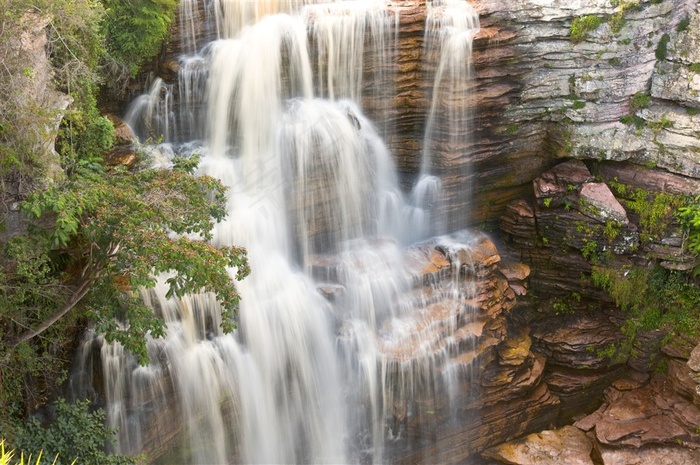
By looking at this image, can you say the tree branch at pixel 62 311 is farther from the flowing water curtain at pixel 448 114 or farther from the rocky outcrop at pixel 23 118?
the flowing water curtain at pixel 448 114

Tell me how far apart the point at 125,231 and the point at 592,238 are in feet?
33.1

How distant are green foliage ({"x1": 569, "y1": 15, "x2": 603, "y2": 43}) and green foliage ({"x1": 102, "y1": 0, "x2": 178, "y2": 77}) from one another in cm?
848

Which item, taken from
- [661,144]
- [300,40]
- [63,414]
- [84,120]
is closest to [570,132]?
[661,144]

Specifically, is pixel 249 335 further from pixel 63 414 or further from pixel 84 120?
pixel 84 120

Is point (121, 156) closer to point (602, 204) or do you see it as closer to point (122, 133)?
point (122, 133)

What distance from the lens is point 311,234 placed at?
Answer: 14.2 meters

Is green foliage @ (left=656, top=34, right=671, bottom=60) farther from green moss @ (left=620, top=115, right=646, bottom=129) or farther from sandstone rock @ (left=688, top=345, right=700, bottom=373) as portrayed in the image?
sandstone rock @ (left=688, top=345, right=700, bottom=373)

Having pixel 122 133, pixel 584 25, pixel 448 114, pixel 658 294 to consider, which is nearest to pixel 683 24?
pixel 584 25

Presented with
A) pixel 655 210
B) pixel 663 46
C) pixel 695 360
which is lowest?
pixel 695 360

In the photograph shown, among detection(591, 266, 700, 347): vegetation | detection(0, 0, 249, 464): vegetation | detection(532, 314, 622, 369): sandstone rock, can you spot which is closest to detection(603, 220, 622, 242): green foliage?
detection(591, 266, 700, 347): vegetation

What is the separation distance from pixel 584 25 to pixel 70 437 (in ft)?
40.5

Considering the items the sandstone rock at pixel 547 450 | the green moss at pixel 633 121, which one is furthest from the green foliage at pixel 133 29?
the sandstone rock at pixel 547 450

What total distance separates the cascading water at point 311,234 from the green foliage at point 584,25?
211 cm

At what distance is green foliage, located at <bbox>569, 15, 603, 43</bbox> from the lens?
1458 centimetres
